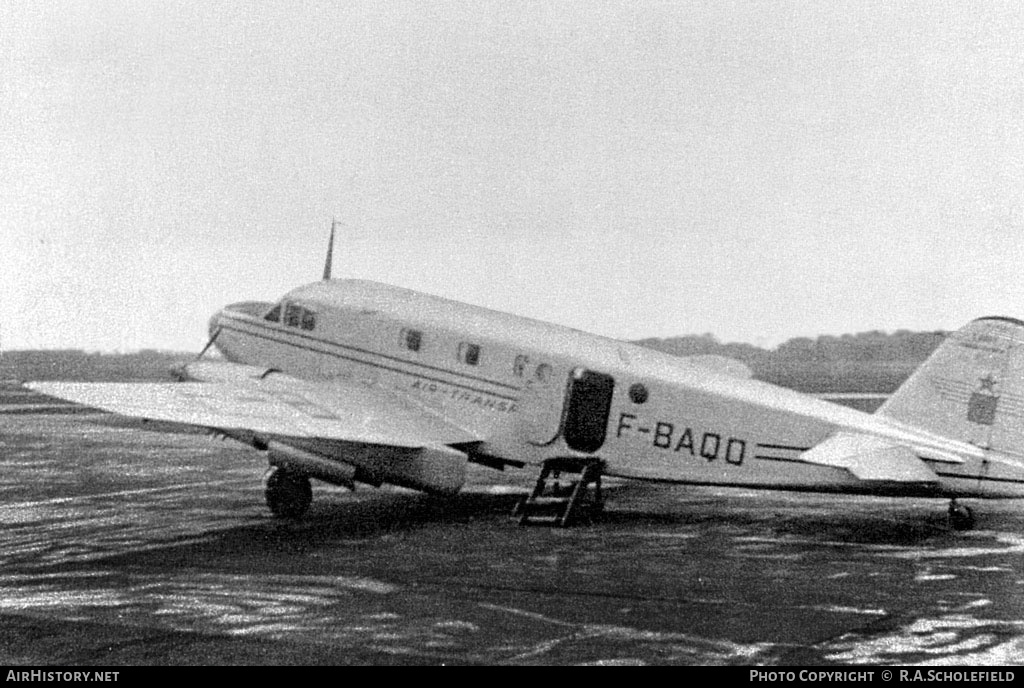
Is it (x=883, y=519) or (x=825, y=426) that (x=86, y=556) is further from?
(x=883, y=519)

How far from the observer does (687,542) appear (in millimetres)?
13258

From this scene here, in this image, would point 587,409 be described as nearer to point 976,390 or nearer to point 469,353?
→ point 469,353

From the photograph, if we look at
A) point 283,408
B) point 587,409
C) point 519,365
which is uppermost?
point 519,365

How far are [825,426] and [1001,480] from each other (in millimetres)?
2041

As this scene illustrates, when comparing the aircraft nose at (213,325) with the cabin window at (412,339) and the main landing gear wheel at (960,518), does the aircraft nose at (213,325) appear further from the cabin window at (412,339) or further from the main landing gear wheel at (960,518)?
the main landing gear wheel at (960,518)

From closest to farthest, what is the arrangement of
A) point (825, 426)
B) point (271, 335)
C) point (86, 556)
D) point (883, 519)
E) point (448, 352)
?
point (86, 556), point (825, 426), point (883, 519), point (448, 352), point (271, 335)

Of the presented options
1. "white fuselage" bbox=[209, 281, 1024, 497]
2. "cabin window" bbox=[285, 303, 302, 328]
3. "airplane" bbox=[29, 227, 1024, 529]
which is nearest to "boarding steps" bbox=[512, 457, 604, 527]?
"airplane" bbox=[29, 227, 1024, 529]

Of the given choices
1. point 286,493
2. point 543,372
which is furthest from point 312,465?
point 543,372

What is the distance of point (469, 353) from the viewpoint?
1598cm

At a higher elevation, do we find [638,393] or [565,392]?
[638,393]

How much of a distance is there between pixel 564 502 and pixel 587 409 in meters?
1.88

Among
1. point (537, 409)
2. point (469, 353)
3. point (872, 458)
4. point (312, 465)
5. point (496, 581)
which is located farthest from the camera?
point (469, 353)

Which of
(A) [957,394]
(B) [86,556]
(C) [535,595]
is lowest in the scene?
(B) [86,556]
